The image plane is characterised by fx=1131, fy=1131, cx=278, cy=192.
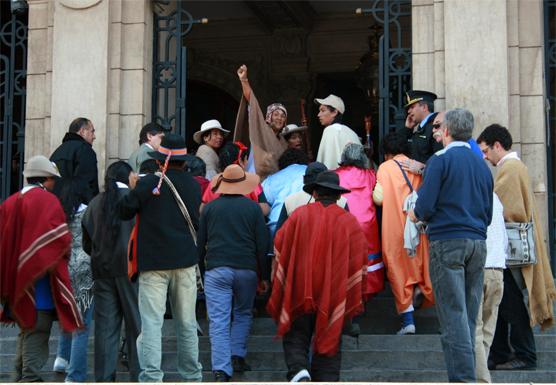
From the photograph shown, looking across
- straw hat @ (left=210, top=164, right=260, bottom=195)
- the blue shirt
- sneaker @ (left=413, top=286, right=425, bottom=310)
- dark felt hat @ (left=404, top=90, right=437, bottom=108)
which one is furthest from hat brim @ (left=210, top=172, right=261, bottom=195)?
dark felt hat @ (left=404, top=90, right=437, bottom=108)

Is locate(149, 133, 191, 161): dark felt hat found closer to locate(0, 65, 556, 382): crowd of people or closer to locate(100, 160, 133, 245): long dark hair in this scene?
locate(0, 65, 556, 382): crowd of people

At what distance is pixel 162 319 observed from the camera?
8.55m

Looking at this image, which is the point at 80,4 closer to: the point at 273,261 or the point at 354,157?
the point at 354,157

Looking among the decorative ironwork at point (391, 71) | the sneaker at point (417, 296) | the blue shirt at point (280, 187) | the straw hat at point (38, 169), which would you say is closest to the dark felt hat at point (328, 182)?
the blue shirt at point (280, 187)

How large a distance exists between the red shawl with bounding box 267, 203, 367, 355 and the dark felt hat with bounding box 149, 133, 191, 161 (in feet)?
3.26

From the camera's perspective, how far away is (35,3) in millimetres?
12945

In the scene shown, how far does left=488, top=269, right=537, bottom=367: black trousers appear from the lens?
30.3 feet

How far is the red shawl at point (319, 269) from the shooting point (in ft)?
A: 28.0

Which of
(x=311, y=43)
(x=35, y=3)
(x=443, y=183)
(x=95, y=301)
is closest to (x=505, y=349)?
(x=443, y=183)

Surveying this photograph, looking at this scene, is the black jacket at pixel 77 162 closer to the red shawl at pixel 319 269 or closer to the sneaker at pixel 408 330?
the red shawl at pixel 319 269

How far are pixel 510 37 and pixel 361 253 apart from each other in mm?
3967

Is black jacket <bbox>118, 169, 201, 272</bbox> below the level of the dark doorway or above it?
below

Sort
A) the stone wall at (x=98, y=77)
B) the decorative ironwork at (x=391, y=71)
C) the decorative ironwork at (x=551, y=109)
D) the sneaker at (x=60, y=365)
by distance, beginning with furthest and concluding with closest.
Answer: the stone wall at (x=98, y=77) → the decorative ironwork at (x=391, y=71) → the decorative ironwork at (x=551, y=109) → the sneaker at (x=60, y=365)

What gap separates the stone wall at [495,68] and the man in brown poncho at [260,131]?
1.54 meters
